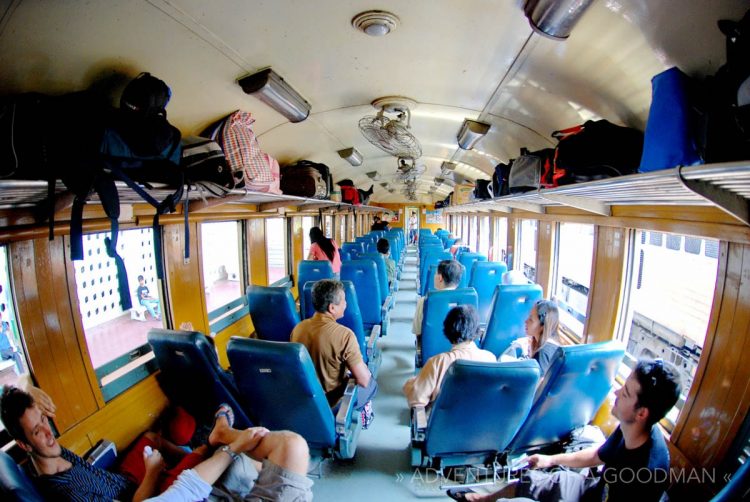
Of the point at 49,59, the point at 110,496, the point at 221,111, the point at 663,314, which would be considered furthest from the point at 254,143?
the point at 663,314

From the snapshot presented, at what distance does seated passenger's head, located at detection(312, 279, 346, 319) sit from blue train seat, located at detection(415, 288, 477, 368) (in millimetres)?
872

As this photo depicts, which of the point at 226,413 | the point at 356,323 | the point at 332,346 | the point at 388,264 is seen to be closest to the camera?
the point at 226,413

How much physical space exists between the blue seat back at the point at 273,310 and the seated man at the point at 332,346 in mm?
692

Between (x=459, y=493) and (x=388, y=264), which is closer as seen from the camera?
(x=459, y=493)

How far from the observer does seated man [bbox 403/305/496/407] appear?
2.29 metres

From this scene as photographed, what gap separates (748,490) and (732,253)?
1403 mm

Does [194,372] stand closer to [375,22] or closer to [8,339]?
[8,339]

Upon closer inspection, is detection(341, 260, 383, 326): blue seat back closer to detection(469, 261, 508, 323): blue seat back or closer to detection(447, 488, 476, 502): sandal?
detection(469, 261, 508, 323): blue seat back

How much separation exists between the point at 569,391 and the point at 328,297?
5.87 feet

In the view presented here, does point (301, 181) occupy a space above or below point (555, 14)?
below

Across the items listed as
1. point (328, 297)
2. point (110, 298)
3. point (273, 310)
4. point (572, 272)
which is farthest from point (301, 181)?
point (572, 272)

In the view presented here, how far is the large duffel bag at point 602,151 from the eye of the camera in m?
2.12

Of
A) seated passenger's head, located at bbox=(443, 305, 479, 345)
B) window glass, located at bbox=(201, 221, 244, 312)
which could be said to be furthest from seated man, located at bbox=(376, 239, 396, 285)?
seated passenger's head, located at bbox=(443, 305, 479, 345)

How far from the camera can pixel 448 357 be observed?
2.29 metres
